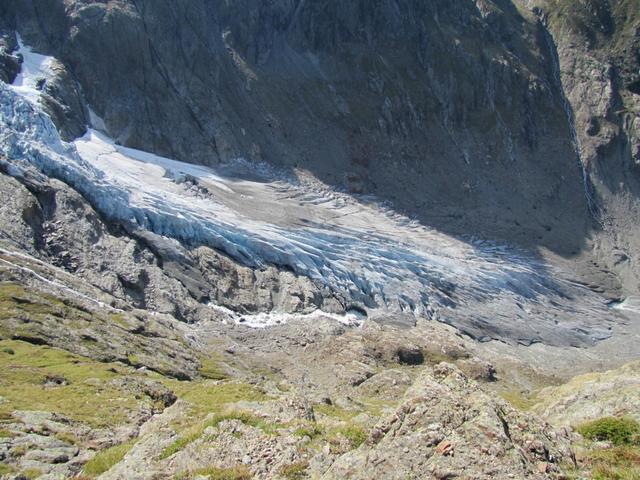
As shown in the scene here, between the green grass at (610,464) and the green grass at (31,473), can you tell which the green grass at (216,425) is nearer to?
the green grass at (31,473)

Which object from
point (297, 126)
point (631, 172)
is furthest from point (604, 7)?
point (297, 126)

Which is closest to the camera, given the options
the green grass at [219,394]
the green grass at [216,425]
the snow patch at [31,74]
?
the green grass at [216,425]

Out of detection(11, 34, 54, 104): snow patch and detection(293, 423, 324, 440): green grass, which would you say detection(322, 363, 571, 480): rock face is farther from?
detection(11, 34, 54, 104): snow patch

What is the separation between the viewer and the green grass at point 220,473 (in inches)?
568

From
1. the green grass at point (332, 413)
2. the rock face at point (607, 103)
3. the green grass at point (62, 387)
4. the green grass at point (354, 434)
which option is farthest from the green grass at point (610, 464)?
the rock face at point (607, 103)

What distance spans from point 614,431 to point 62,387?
2986cm

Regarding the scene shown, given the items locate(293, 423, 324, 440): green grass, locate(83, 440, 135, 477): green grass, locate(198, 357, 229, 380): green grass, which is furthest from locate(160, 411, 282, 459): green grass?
locate(198, 357, 229, 380): green grass

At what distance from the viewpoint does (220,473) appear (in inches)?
575

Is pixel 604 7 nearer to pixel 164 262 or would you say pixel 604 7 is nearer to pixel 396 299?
pixel 396 299

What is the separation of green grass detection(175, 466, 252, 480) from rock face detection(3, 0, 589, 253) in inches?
4263

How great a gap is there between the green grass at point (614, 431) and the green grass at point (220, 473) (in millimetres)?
7956

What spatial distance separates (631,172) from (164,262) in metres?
116

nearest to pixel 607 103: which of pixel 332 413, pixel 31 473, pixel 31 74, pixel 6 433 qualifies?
pixel 31 74

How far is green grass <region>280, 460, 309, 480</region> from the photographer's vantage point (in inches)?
554
